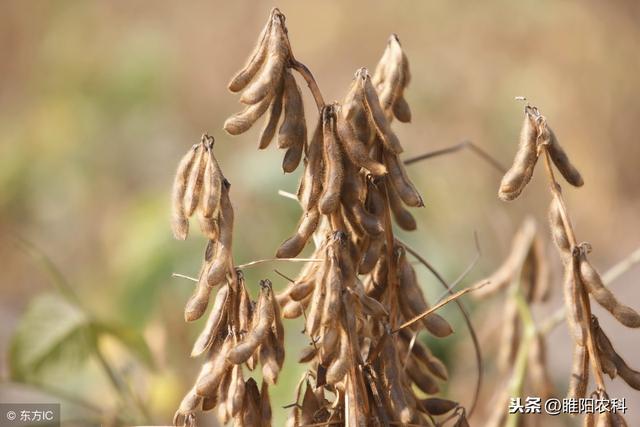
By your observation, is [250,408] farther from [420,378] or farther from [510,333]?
[510,333]

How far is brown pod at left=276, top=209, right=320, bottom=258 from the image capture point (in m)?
1.32

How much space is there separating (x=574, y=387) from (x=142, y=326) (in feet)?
4.34

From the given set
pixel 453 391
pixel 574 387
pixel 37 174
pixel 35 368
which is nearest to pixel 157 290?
pixel 35 368

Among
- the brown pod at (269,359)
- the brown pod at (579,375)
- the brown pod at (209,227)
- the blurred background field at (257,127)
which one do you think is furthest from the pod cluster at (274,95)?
the blurred background field at (257,127)

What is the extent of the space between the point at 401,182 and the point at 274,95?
0.21 meters

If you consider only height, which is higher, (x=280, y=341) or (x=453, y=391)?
(x=453, y=391)

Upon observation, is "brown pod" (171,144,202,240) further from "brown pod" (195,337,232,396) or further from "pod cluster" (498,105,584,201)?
"pod cluster" (498,105,584,201)

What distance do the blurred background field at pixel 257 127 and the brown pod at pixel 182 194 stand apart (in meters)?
1.47

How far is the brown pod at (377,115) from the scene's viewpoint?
1311 millimetres

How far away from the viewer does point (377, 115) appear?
4.30 feet

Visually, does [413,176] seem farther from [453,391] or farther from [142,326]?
[142,326]

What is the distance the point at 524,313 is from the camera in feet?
6.18

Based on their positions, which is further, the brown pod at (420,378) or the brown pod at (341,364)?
the brown pod at (420,378)

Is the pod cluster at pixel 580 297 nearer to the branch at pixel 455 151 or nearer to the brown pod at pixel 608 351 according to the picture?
the brown pod at pixel 608 351
